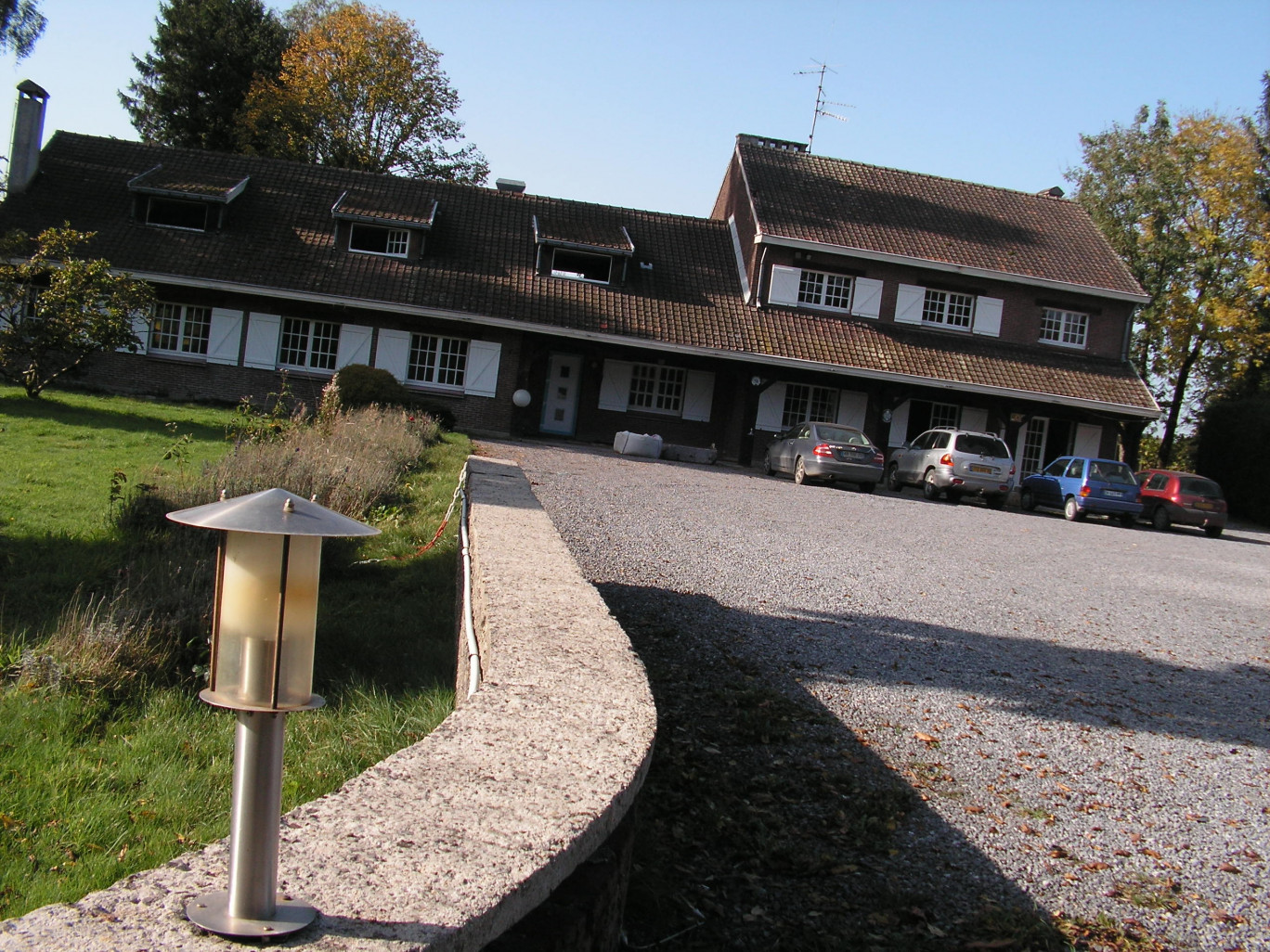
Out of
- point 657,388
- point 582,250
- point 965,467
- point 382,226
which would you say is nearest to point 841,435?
point 965,467

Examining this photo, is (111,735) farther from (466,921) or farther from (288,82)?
(288,82)

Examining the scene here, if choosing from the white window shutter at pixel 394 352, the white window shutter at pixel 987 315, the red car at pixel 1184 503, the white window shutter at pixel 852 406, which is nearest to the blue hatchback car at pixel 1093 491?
the red car at pixel 1184 503

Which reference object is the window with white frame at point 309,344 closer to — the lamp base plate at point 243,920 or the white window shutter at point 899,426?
the white window shutter at point 899,426

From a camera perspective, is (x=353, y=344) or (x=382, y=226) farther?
(x=382, y=226)

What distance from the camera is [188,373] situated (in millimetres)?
24422

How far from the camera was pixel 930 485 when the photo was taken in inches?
886

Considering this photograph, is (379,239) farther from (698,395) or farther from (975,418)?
(975,418)

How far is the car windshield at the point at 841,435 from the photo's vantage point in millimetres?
21953

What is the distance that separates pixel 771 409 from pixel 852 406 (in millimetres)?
2272

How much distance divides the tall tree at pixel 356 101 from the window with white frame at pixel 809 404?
949 inches

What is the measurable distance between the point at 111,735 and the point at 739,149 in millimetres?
28250

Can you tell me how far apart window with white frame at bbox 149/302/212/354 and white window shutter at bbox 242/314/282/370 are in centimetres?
102

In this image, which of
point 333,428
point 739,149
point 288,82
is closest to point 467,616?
point 333,428

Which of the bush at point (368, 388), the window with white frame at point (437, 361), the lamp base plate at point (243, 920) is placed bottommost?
the lamp base plate at point (243, 920)
